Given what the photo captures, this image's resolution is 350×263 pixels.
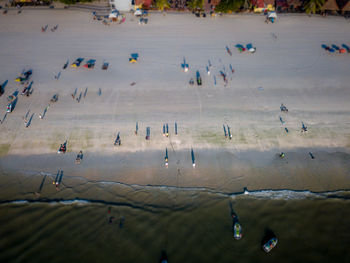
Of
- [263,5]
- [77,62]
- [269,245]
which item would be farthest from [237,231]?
[263,5]

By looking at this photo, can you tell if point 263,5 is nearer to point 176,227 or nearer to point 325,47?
point 325,47

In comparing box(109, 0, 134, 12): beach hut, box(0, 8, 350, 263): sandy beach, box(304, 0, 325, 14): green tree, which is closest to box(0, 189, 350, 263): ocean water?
box(0, 8, 350, 263): sandy beach

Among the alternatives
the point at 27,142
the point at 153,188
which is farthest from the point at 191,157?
the point at 27,142

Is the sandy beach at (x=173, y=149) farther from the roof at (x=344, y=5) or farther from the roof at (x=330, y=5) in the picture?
the roof at (x=344, y=5)

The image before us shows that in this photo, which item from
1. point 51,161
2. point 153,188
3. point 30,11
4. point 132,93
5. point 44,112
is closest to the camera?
point 153,188

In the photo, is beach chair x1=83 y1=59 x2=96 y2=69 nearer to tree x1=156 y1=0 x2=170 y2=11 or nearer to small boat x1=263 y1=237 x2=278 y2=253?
tree x1=156 y1=0 x2=170 y2=11

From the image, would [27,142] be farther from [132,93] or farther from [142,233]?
[142,233]
